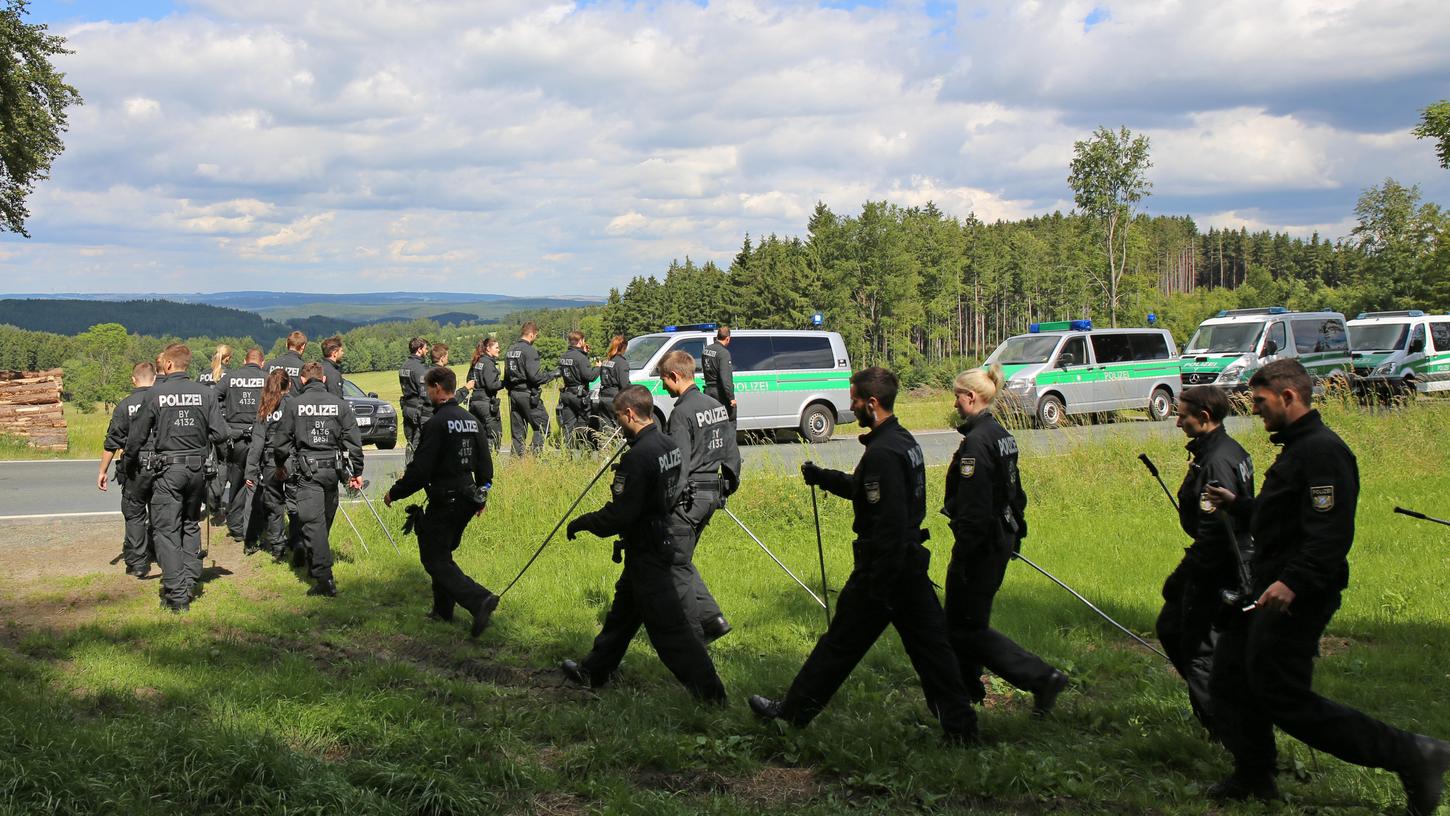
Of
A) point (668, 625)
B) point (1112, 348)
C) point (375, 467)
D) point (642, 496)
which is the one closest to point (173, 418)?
point (642, 496)

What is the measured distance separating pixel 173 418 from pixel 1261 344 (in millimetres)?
21255

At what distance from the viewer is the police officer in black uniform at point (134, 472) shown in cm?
756

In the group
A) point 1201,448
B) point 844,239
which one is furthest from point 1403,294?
point 1201,448

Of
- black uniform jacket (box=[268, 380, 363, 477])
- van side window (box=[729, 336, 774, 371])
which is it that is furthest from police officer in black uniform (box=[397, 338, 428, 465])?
A: van side window (box=[729, 336, 774, 371])

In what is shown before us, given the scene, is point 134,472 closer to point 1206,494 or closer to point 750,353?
point 1206,494

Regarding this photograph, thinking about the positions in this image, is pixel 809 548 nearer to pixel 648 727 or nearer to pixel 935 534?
pixel 935 534

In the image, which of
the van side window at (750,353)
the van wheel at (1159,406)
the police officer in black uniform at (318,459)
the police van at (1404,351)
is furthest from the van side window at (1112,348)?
the police officer in black uniform at (318,459)

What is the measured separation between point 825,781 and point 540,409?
34.2 feet

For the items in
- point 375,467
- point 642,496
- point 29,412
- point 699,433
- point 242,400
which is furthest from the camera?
point 29,412

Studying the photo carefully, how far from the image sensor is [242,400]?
973cm

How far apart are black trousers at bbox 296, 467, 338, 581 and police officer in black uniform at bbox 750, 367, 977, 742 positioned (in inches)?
182

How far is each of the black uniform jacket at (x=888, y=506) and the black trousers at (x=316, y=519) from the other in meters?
5.03

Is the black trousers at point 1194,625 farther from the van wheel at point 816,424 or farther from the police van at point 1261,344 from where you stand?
the police van at point 1261,344

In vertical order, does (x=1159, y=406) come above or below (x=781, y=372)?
below
